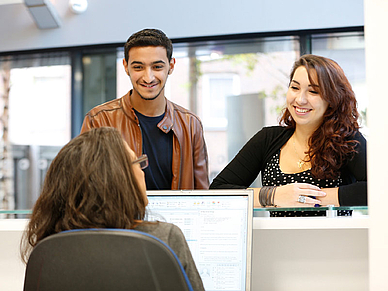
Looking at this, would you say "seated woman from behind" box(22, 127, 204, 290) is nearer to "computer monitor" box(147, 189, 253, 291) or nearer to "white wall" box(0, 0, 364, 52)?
"computer monitor" box(147, 189, 253, 291)

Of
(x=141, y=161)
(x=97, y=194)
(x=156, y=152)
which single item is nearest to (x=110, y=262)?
(x=97, y=194)

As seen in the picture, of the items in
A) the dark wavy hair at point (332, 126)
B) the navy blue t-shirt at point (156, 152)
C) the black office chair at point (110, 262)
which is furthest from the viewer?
→ the navy blue t-shirt at point (156, 152)

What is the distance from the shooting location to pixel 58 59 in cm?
431

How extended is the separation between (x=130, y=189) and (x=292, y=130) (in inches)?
42.1

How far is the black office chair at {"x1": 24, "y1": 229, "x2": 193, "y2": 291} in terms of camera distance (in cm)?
82

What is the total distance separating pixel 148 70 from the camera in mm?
2076

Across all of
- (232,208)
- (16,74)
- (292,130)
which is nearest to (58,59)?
(16,74)

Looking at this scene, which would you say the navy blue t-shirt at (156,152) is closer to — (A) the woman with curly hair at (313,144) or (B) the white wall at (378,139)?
(A) the woman with curly hair at (313,144)

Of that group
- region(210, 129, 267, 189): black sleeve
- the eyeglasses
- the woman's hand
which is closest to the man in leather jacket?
region(210, 129, 267, 189): black sleeve

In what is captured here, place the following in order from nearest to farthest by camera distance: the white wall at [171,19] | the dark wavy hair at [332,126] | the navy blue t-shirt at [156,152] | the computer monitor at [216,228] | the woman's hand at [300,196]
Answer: the computer monitor at [216,228]
the woman's hand at [300,196]
the dark wavy hair at [332,126]
the navy blue t-shirt at [156,152]
the white wall at [171,19]

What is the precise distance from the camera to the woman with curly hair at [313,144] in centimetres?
170

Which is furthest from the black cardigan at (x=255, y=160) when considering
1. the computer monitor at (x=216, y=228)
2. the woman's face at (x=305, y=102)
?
the computer monitor at (x=216, y=228)

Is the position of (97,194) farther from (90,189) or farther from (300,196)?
(300,196)

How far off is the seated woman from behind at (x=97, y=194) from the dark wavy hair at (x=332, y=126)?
0.88m
